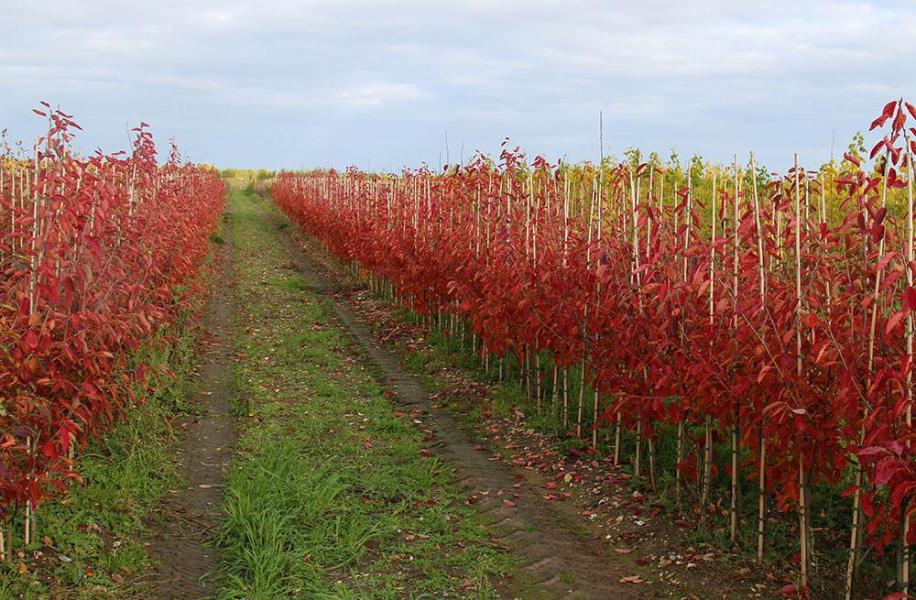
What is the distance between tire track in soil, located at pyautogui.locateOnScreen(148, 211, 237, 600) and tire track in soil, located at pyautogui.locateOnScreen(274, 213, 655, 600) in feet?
5.53

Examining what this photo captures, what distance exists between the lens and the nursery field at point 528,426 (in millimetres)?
3916

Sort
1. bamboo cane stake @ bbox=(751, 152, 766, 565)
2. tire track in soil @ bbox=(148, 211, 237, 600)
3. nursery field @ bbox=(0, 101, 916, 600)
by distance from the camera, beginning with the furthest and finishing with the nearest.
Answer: tire track in soil @ bbox=(148, 211, 237, 600), bamboo cane stake @ bbox=(751, 152, 766, 565), nursery field @ bbox=(0, 101, 916, 600)

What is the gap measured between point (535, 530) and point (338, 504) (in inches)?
50.3

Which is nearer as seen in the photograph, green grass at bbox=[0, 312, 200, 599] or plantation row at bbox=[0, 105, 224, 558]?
plantation row at bbox=[0, 105, 224, 558]

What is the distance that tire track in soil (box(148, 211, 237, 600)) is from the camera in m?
4.62

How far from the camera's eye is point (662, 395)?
5.13m

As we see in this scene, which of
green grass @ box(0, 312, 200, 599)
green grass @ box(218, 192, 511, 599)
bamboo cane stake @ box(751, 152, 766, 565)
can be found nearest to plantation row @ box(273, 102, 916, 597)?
bamboo cane stake @ box(751, 152, 766, 565)

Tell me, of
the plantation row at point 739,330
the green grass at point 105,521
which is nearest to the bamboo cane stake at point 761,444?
the plantation row at point 739,330

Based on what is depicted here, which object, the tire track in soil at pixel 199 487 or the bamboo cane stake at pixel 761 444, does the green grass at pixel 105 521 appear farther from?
the bamboo cane stake at pixel 761 444

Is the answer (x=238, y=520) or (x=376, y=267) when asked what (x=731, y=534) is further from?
(x=376, y=267)

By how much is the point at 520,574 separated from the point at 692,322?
66.4 inches

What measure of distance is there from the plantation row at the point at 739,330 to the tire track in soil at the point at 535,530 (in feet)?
2.25

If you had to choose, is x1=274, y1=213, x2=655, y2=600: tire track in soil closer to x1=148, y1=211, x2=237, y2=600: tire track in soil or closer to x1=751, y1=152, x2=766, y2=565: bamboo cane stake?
x1=751, y1=152, x2=766, y2=565: bamboo cane stake

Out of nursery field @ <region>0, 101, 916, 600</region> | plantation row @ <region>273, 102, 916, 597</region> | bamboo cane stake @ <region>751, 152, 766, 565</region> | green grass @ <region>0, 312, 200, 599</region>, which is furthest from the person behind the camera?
green grass @ <region>0, 312, 200, 599</region>
